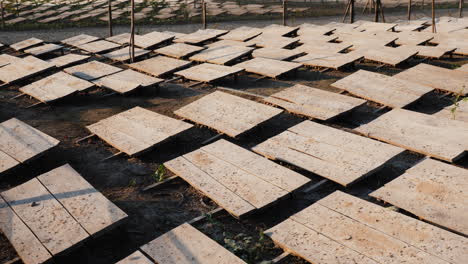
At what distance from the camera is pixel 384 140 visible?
7555mm

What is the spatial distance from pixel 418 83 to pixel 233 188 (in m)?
5.88

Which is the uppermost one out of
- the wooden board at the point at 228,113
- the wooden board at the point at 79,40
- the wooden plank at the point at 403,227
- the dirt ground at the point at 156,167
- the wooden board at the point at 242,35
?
the wooden board at the point at 242,35

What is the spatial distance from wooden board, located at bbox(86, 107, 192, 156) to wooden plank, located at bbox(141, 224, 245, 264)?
2551 mm

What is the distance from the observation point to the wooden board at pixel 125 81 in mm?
10952

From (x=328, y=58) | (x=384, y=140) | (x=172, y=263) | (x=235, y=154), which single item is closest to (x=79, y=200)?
(x=172, y=263)

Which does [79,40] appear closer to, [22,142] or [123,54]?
[123,54]

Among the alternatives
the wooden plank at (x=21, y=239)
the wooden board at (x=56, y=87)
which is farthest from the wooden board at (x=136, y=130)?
the wooden board at (x=56, y=87)

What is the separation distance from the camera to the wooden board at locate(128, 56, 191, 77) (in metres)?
12.3

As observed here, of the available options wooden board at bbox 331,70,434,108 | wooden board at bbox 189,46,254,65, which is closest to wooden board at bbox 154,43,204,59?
wooden board at bbox 189,46,254,65

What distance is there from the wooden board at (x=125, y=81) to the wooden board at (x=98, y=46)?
3547mm

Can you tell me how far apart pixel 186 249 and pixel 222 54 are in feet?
28.8

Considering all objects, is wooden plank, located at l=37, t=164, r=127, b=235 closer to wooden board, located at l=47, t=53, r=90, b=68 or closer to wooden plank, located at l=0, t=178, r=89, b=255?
wooden plank, located at l=0, t=178, r=89, b=255

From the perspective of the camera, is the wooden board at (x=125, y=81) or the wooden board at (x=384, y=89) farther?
the wooden board at (x=125, y=81)

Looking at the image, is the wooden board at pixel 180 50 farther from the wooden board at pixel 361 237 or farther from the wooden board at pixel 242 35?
the wooden board at pixel 361 237
